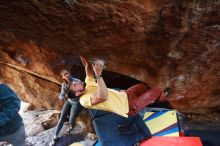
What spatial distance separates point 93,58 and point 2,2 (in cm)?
151

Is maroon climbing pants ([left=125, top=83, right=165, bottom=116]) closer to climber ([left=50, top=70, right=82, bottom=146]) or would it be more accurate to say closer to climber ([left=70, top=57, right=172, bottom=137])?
climber ([left=70, top=57, right=172, bottom=137])

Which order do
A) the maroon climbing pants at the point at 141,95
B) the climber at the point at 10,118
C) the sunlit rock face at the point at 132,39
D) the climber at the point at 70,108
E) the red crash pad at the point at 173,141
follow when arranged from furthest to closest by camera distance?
1. the climber at the point at 70,108
2. the maroon climbing pants at the point at 141,95
3. the red crash pad at the point at 173,141
4. the climber at the point at 10,118
5. the sunlit rock face at the point at 132,39

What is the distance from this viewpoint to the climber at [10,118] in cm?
343

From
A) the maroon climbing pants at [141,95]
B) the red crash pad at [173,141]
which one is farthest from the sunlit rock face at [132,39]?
the red crash pad at [173,141]

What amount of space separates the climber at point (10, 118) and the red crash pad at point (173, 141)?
5.59 feet

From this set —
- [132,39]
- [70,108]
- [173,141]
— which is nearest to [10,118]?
[132,39]

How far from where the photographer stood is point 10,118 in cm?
347

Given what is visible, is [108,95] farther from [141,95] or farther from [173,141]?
[173,141]

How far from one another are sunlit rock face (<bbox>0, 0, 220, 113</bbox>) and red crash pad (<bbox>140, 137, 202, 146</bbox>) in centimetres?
64

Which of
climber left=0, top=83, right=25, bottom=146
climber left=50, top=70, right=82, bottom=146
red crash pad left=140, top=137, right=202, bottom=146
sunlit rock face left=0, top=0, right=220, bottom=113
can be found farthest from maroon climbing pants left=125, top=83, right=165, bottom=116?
climber left=0, top=83, right=25, bottom=146

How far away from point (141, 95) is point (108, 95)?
3.30 feet

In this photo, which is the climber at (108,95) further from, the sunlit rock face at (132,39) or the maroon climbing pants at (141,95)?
the sunlit rock face at (132,39)

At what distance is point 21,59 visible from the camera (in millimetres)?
4840

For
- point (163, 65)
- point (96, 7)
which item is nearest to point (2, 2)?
point (96, 7)
